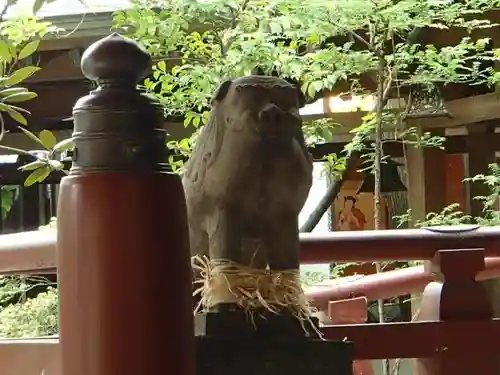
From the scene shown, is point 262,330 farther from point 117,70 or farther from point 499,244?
point 499,244

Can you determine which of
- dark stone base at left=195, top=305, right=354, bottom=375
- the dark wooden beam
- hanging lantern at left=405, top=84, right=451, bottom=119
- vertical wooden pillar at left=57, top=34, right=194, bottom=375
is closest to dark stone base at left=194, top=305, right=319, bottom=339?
dark stone base at left=195, top=305, right=354, bottom=375

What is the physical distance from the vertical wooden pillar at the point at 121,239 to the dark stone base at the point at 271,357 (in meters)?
0.14

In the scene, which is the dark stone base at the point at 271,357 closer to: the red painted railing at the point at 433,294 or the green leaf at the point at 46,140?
the red painted railing at the point at 433,294

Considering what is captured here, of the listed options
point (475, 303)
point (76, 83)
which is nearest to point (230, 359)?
point (475, 303)

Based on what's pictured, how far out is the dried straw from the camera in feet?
1.93

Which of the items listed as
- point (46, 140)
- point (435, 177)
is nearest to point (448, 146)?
point (435, 177)

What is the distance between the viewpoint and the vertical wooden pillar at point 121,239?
40 centimetres

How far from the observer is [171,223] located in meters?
0.42

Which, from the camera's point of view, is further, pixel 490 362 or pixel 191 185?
pixel 490 362

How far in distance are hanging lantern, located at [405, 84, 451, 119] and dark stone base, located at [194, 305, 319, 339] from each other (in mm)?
A: 3017

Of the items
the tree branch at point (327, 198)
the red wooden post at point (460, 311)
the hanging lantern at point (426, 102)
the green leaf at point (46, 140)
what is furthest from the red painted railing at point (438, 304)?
the hanging lantern at point (426, 102)

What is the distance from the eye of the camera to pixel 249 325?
22.9 inches

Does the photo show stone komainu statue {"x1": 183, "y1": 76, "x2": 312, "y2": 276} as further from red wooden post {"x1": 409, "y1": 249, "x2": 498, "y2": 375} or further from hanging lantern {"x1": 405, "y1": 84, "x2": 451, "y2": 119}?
hanging lantern {"x1": 405, "y1": 84, "x2": 451, "y2": 119}

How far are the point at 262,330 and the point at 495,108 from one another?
145 inches
